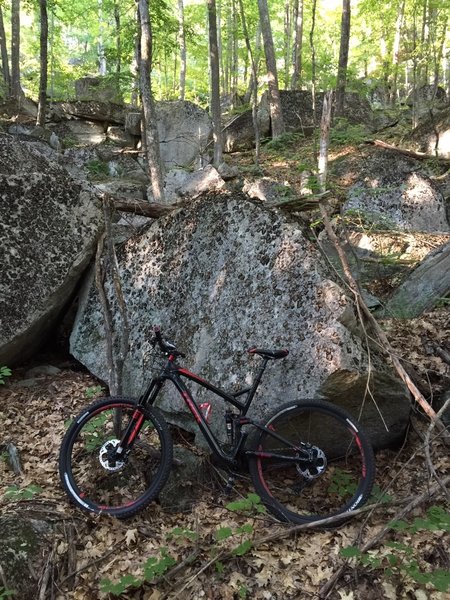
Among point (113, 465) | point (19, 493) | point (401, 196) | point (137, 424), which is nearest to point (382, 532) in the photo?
point (137, 424)

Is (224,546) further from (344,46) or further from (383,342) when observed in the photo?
(344,46)

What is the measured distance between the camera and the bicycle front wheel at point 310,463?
3.58 metres

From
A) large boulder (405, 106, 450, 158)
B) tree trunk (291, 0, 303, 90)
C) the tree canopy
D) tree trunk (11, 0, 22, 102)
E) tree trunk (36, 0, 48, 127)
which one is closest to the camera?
large boulder (405, 106, 450, 158)

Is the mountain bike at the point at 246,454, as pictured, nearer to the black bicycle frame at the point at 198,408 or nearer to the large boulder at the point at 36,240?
the black bicycle frame at the point at 198,408

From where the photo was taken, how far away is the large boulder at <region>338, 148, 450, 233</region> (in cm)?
1038

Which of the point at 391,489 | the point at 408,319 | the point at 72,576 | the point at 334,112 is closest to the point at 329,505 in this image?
the point at 391,489

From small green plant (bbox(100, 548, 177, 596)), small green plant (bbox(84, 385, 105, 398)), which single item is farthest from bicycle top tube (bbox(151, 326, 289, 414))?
small green plant (bbox(84, 385, 105, 398))

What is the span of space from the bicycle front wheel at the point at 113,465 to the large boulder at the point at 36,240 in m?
→ 1.66

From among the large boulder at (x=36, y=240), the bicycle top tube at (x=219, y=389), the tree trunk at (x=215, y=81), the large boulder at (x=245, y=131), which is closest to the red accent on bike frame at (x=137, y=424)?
the bicycle top tube at (x=219, y=389)

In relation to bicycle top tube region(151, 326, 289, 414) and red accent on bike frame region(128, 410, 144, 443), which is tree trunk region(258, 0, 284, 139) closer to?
bicycle top tube region(151, 326, 289, 414)

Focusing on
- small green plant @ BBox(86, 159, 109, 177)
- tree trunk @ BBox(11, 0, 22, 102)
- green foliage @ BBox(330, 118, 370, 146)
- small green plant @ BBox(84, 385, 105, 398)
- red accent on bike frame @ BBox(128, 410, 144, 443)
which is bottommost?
small green plant @ BBox(84, 385, 105, 398)

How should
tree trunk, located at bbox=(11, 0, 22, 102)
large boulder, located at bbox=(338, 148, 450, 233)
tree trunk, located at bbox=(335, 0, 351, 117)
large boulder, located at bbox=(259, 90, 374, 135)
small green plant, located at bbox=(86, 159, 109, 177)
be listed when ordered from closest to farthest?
large boulder, located at bbox=(338, 148, 450, 233) < tree trunk, located at bbox=(335, 0, 351, 117) < small green plant, located at bbox=(86, 159, 109, 177) < tree trunk, located at bbox=(11, 0, 22, 102) < large boulder, located at bbox=(259, 90, 374, 135)

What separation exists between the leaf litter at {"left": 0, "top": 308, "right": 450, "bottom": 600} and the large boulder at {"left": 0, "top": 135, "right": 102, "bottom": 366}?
1.35 m

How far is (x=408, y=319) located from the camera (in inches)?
226
